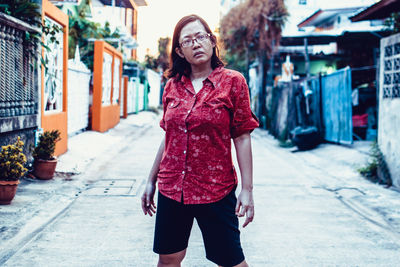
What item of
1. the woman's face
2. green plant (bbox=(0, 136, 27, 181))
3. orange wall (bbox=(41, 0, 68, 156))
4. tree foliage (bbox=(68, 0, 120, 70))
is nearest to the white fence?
tree foliage (bbox=(68, 0, 120, 70))

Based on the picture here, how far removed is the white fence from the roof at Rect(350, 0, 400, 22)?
7505 mm

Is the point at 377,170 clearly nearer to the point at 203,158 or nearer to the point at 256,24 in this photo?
the point at 203,158

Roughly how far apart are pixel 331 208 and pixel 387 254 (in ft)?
6.68

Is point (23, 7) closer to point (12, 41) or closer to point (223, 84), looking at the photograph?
point (12, 41)

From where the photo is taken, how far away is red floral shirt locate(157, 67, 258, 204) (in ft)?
8.49

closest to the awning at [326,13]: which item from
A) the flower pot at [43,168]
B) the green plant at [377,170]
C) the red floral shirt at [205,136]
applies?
the green plant at [377,170]

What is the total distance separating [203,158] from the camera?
2.61 meters

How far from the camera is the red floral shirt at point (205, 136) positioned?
8.49ft

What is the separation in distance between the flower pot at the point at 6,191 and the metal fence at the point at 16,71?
154 cm

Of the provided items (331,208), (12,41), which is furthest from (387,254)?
(12,41)

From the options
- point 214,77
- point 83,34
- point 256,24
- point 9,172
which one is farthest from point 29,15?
point 256,24

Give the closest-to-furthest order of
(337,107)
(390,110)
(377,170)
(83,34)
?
(390,110)
(377,170)
(337,107)
(83,34)

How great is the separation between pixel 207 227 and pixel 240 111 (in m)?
0.64

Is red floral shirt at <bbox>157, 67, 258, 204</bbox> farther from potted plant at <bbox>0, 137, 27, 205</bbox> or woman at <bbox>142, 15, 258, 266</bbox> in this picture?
potted plant at <bbox>0, 137, 27, 205</bbox>
